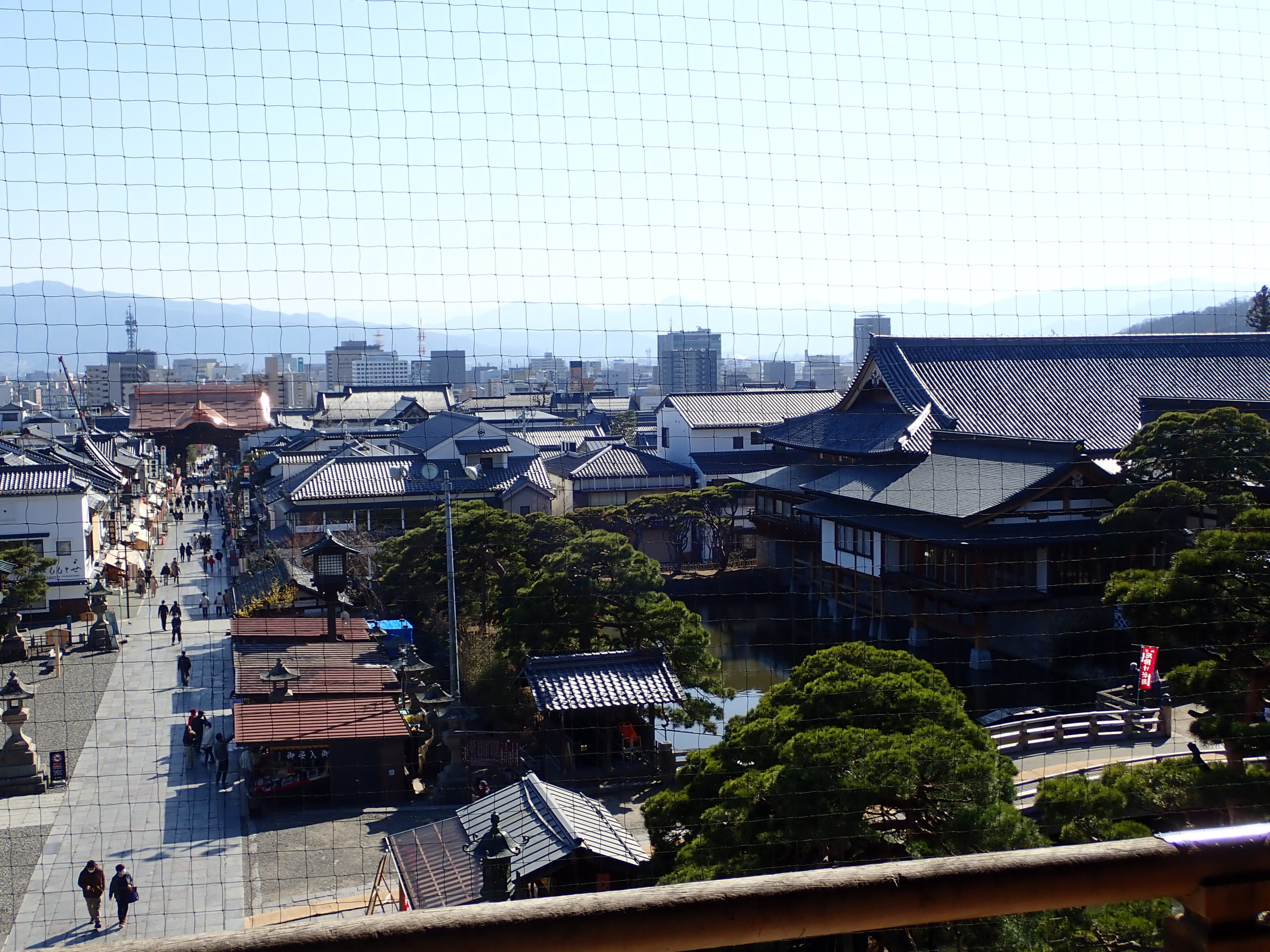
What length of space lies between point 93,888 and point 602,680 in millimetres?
3868

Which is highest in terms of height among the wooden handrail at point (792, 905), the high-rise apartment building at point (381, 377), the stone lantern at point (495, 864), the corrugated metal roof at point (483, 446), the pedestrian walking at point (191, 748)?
the high-rise apartment building at point (381, 377)

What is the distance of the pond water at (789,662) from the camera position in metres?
10.2

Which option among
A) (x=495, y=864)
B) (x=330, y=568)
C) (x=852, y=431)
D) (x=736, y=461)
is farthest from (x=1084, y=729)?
(x=736, y=461)

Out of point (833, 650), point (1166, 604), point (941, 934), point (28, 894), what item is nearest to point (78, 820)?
point (28, 894)

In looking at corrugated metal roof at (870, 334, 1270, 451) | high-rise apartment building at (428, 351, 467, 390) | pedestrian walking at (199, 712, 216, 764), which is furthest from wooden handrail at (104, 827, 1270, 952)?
corrugated metal roof at (870, 334, 1270, 451)

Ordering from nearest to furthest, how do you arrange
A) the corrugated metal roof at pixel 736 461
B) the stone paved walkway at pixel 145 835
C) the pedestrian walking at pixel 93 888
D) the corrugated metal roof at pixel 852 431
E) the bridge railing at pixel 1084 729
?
the pedestrian walking at pixel 93 888 < the stone paved walkway at pixel 145 835 < the bridge railing at pixel 1084 729 < the corrugated metal roof at pixel 852 431 < the corrugated metal roof at pixel 736 461

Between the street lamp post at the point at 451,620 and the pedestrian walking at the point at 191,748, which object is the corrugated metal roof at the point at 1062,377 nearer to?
the street lamp post at the point at 451,620

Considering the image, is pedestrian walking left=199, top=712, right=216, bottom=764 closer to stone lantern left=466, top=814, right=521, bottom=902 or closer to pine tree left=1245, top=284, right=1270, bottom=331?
stone lantern left=466, top=814, right=521, bottom=902

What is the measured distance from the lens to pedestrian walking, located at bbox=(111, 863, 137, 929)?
6082 mm

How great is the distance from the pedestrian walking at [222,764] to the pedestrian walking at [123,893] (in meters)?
2.30

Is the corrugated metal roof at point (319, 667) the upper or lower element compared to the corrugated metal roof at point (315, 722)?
upper

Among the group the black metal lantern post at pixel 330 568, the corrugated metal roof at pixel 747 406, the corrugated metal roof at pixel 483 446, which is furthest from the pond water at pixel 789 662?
the corrugated metal roof at pixel 747 406

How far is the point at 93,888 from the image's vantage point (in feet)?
19.8

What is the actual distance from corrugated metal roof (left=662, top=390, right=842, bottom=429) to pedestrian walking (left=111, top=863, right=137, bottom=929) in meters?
16.4
